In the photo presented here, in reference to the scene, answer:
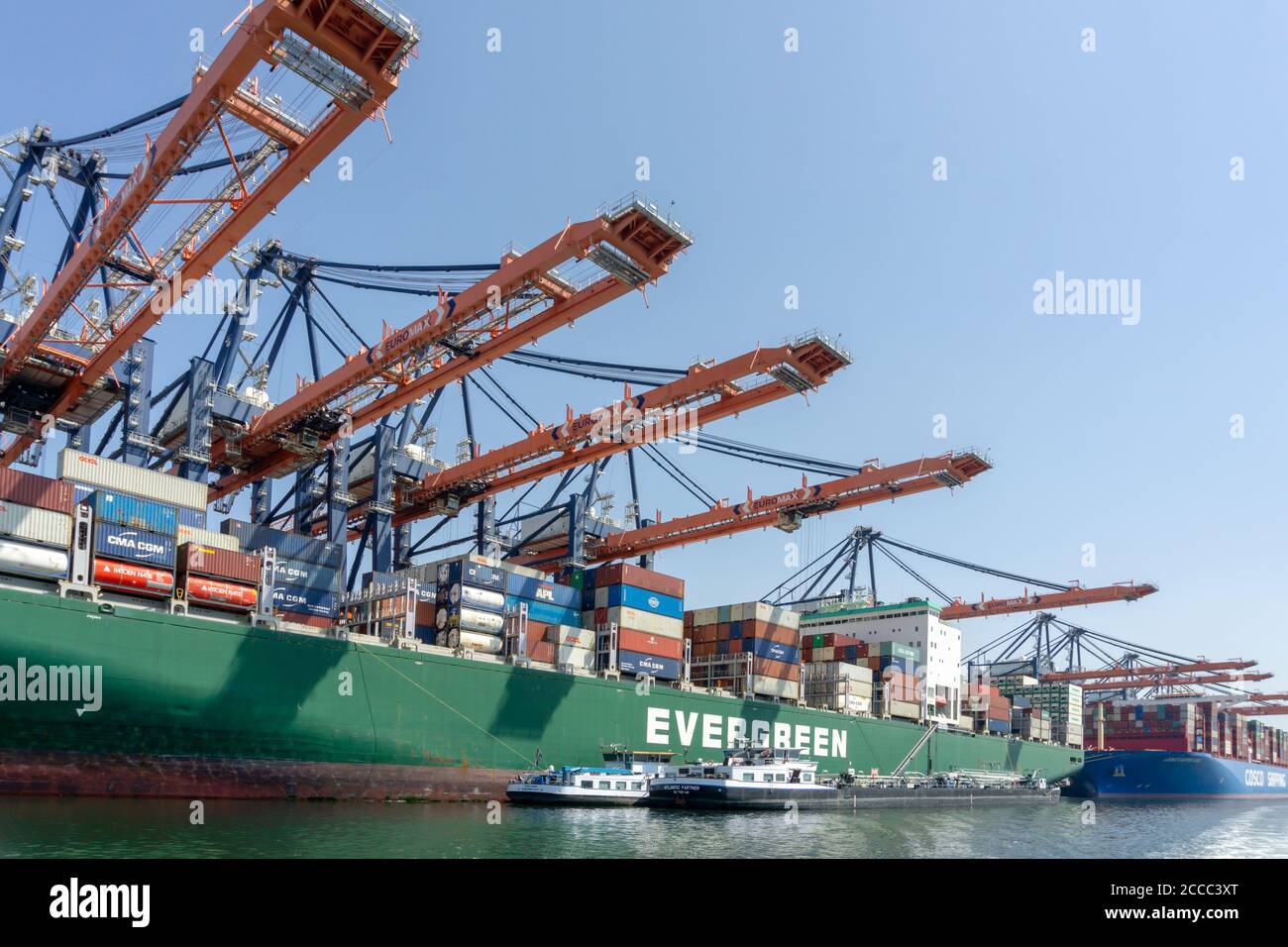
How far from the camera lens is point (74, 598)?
93.8ft

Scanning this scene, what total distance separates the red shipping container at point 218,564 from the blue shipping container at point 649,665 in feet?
59.9

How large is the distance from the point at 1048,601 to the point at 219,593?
56.0 meters

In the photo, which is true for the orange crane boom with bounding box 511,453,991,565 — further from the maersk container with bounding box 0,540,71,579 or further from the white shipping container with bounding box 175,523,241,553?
the maersk container with bounding box 0,540,71,579

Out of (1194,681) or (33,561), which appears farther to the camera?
(1194,681)

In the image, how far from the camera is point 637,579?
160 feet

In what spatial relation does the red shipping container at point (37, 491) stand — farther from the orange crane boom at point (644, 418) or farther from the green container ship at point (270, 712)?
the orange crane boom at point (644, 418)

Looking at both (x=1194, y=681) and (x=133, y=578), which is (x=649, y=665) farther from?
(x=1194, y=681)

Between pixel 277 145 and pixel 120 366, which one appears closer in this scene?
pixel 277 145

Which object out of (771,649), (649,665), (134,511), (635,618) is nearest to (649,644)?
(649,665)
